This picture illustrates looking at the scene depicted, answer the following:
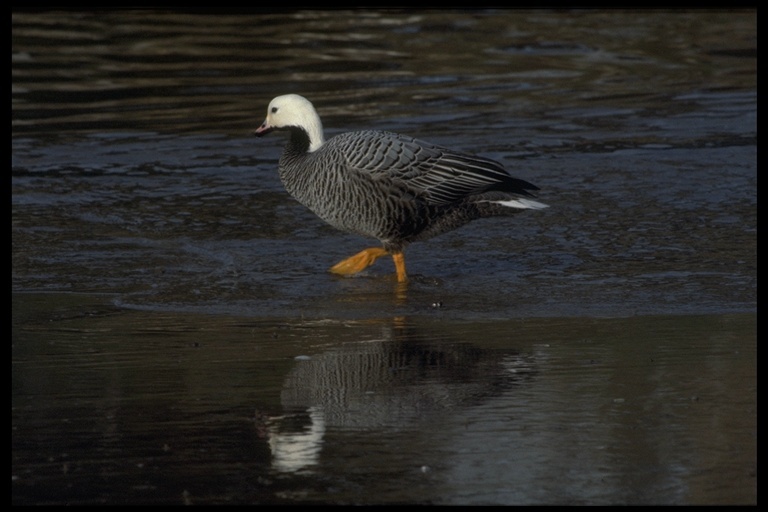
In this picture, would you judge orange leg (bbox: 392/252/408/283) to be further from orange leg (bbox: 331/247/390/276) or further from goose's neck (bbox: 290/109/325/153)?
goose's neck (bbox: 290/109/325/153)

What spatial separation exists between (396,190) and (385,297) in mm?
730

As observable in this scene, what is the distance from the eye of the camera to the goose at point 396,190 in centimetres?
833

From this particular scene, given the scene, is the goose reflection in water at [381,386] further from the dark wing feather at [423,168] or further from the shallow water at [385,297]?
the dark wing feather at [423,168]

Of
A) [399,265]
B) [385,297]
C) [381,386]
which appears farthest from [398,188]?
[381,386]

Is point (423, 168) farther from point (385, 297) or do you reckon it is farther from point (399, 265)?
point (385, 297)

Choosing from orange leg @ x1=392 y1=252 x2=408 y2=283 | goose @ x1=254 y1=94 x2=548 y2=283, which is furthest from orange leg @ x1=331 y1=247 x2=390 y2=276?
orange leg @ x1=392 y1=252 x2=408 y2=283

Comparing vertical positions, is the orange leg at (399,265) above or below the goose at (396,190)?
below

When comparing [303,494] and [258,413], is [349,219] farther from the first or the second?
[303,494]

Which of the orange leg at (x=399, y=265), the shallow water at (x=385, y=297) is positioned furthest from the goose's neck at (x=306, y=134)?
the orange leg at (x=399, y=265)

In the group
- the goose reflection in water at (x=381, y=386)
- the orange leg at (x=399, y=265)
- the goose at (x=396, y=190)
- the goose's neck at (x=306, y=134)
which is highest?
the goose's neck at (x=306, y=134)

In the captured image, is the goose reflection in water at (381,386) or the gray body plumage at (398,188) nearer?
the goose reflection in water at (381,386)

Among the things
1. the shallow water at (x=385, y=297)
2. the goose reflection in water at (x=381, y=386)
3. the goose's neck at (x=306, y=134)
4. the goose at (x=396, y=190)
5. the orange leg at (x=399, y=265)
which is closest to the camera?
the shallow water at (x=385, y=297)

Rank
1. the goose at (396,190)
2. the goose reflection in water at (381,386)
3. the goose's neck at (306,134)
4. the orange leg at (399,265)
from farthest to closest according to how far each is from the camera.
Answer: the goose's neck at (306,134) → the orange leg at (399,265) → the goose at (396,190) → the goose reflection in water at (381,386)

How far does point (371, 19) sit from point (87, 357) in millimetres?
14180
